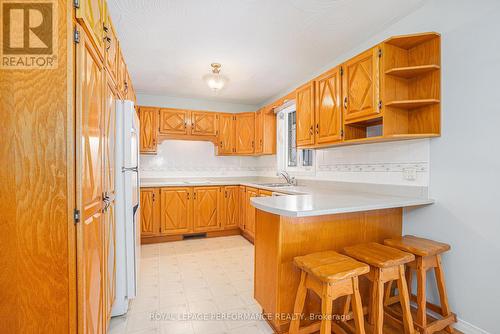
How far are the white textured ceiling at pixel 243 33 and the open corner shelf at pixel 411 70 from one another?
0.55 m

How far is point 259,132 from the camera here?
13.9 ft

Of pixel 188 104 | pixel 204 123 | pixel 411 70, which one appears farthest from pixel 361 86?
pixel 188 104

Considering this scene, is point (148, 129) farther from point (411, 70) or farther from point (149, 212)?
point (411, 70)

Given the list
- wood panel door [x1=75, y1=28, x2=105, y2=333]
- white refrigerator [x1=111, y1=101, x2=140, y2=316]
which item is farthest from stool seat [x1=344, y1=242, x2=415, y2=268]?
white refrigerator [x1=111, y1=101, x2=140, y2=316]

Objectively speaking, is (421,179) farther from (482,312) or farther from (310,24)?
(310,24)

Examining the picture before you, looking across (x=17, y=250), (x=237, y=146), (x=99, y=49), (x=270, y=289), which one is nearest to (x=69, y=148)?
(x=17, y=250)

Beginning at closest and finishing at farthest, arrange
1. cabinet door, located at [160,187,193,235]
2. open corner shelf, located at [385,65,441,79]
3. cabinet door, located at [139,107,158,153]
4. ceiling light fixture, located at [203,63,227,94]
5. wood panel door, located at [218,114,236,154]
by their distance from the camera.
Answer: open corner shelf, located at [385,65,441,79] < ceiling light fixture, located at [203,63,227,94] < cabinet door, located at [160,187,193,235] < cabinet door, located at [139,107,158,153] < wood panel door, located at [218,114,236,154]

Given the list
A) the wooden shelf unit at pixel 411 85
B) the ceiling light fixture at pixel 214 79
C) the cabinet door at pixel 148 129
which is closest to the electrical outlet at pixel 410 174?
the wooden shelf unit at pixel 411 85

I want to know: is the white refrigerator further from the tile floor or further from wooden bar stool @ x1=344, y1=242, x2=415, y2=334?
wooden bar stool @ x1=344, y1=242, x2=415, y2=334

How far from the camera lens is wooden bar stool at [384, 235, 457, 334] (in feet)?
5.29

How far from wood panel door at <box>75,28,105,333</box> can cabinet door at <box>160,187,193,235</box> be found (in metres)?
2.36

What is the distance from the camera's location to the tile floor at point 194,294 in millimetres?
1764

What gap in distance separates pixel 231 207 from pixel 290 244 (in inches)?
99.9

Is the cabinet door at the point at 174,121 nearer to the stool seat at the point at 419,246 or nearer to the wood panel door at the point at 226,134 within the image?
the wood panel door at the point at 226,134
